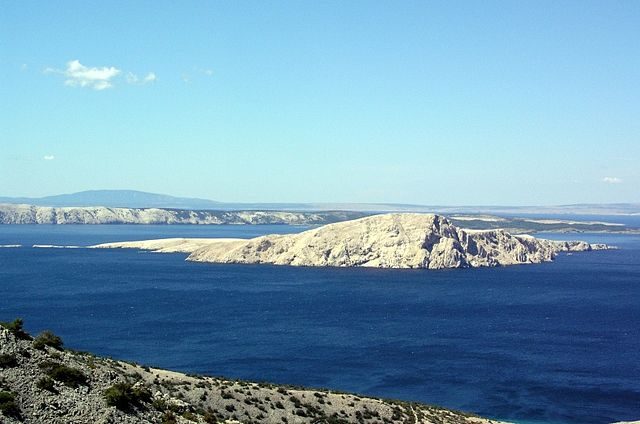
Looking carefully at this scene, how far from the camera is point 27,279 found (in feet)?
523

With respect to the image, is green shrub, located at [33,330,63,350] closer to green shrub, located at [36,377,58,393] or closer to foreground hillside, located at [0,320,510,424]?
foreground hillside, located at [0,320,510,424]

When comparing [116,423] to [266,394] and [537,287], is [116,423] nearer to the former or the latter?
[266,394]

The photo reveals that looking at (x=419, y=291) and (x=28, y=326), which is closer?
(x=28, y=326)

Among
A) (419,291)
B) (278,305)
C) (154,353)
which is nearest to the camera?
(154,353)

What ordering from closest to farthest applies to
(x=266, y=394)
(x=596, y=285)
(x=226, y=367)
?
1. (x=266, y=394)
2. (x=226, y=367)
3. (x=596, y=285)

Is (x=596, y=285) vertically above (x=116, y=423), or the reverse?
(x=116, y=423)

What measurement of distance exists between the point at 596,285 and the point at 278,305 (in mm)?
84311

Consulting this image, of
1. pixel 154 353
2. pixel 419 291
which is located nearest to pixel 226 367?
pixel 154 353

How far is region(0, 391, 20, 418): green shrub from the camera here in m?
24.2

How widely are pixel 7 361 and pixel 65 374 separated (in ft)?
7.92

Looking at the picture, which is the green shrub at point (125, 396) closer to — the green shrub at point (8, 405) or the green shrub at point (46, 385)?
the green shrub at point (46, 385)

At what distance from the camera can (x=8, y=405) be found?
2436cm

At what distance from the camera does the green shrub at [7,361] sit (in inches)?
1079

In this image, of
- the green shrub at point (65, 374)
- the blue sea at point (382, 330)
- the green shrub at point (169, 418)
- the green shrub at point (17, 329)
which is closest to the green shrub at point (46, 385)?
the green shrub at point (65, 374)
